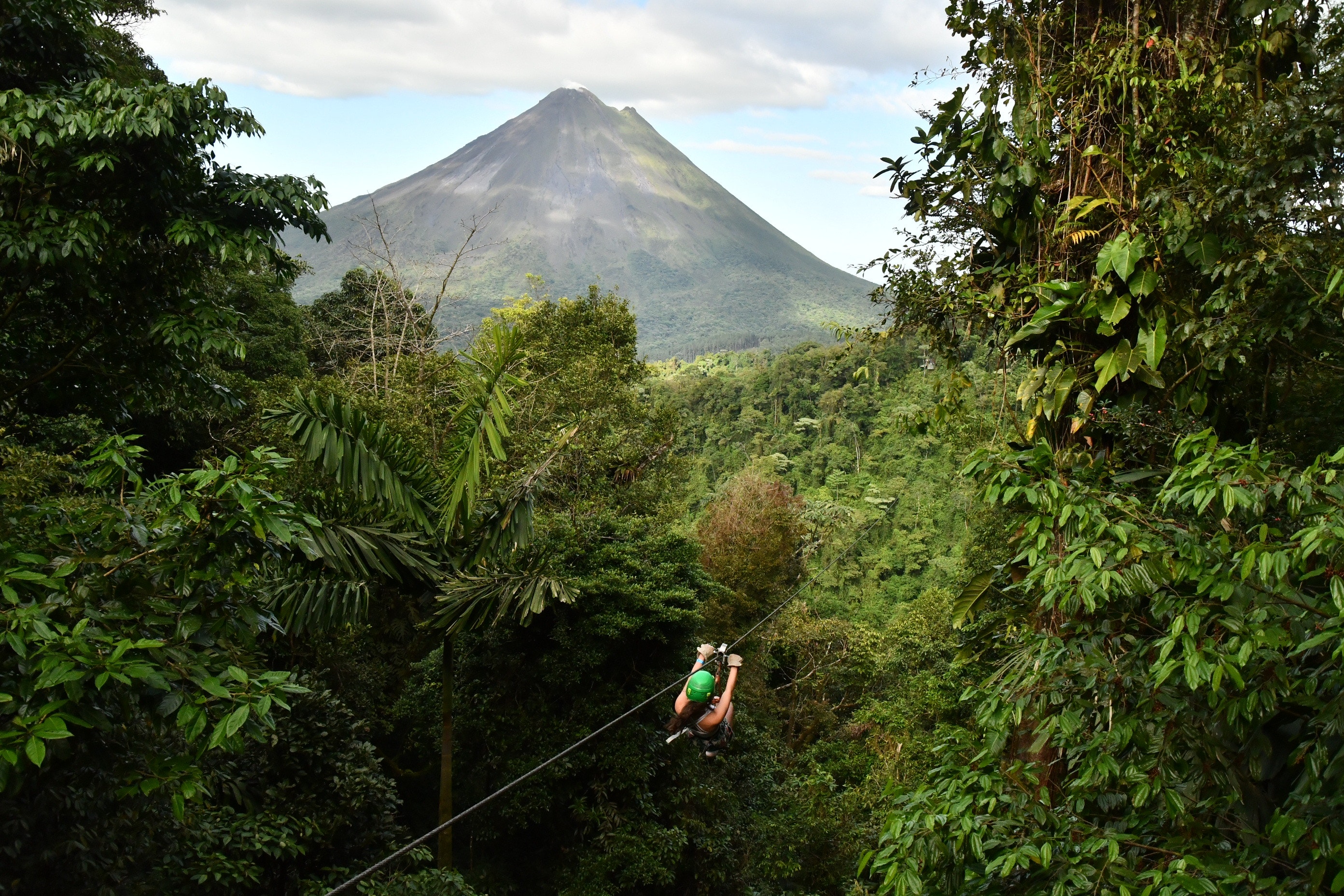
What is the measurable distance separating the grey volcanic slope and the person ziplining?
234ft

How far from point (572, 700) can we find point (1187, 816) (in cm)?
602

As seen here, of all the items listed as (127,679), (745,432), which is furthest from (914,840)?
(745,432)

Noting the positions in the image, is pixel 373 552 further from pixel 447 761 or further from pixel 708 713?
pixel 708 713

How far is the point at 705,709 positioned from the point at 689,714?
0.33 feet

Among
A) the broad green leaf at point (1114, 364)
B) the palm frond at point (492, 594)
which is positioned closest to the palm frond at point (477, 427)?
the palm frond at point (492, 594)

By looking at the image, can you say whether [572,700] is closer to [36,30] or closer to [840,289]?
[36,30]

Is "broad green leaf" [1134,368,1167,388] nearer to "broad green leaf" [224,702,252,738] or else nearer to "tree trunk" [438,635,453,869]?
"broad green leaf" [224,702,252,738]

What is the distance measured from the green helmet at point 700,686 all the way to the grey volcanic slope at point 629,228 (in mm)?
71465

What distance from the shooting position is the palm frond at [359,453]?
4.39 meters

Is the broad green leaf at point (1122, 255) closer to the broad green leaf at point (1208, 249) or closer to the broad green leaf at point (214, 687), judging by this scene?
A: the broad green leaf at point (1208, 249)

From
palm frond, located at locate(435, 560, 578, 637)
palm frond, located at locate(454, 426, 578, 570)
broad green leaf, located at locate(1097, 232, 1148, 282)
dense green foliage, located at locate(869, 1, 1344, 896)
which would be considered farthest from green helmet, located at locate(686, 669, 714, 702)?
broad green leaf, located at locate(1097, 232, 1148, 282)

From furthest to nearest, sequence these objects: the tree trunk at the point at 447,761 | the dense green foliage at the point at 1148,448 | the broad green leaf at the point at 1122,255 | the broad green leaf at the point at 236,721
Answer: the tree trunk at the point at 447,761
the broad green leaf at the point at 1122,255
the broad green leaf at the point at 236,721
the dense green foliage at the point at 1148,448

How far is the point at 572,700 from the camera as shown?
7.50 meters

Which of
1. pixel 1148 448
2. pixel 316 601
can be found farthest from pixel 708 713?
pixel 1148 448
